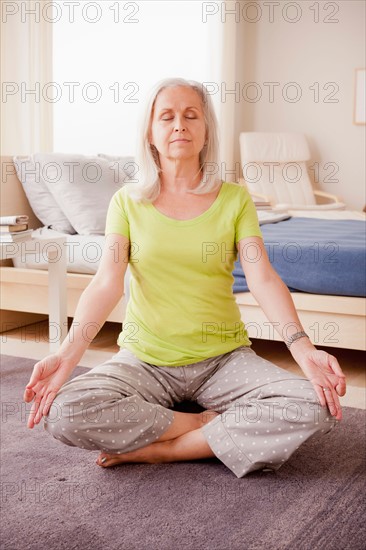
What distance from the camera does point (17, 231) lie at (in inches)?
115

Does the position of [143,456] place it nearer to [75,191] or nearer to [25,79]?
[75,191]

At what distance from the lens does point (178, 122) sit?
6.07 feet

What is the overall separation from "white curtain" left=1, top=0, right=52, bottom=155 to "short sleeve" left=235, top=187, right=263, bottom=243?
2637mm

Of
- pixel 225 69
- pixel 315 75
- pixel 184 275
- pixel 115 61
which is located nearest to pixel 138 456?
pixel 184 275

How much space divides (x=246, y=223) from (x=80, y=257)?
1591mm

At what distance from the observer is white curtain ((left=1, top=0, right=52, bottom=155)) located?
4.18 meters

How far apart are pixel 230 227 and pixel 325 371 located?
452 millimetres

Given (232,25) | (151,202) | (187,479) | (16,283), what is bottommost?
(187,479)

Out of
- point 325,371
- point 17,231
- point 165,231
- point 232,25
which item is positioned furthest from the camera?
point 232,25

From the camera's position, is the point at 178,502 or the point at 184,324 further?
the point at 184,324

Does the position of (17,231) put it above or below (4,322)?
above

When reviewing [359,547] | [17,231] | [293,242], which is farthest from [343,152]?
[359,547]

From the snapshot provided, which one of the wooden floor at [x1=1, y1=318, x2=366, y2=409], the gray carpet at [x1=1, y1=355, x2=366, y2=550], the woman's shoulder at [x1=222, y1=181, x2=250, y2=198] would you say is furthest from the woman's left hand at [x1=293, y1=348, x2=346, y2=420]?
the wooden floor at [x1=1, y1=318, x2=366, y2=409]

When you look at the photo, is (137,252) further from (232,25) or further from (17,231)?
(232,25)
